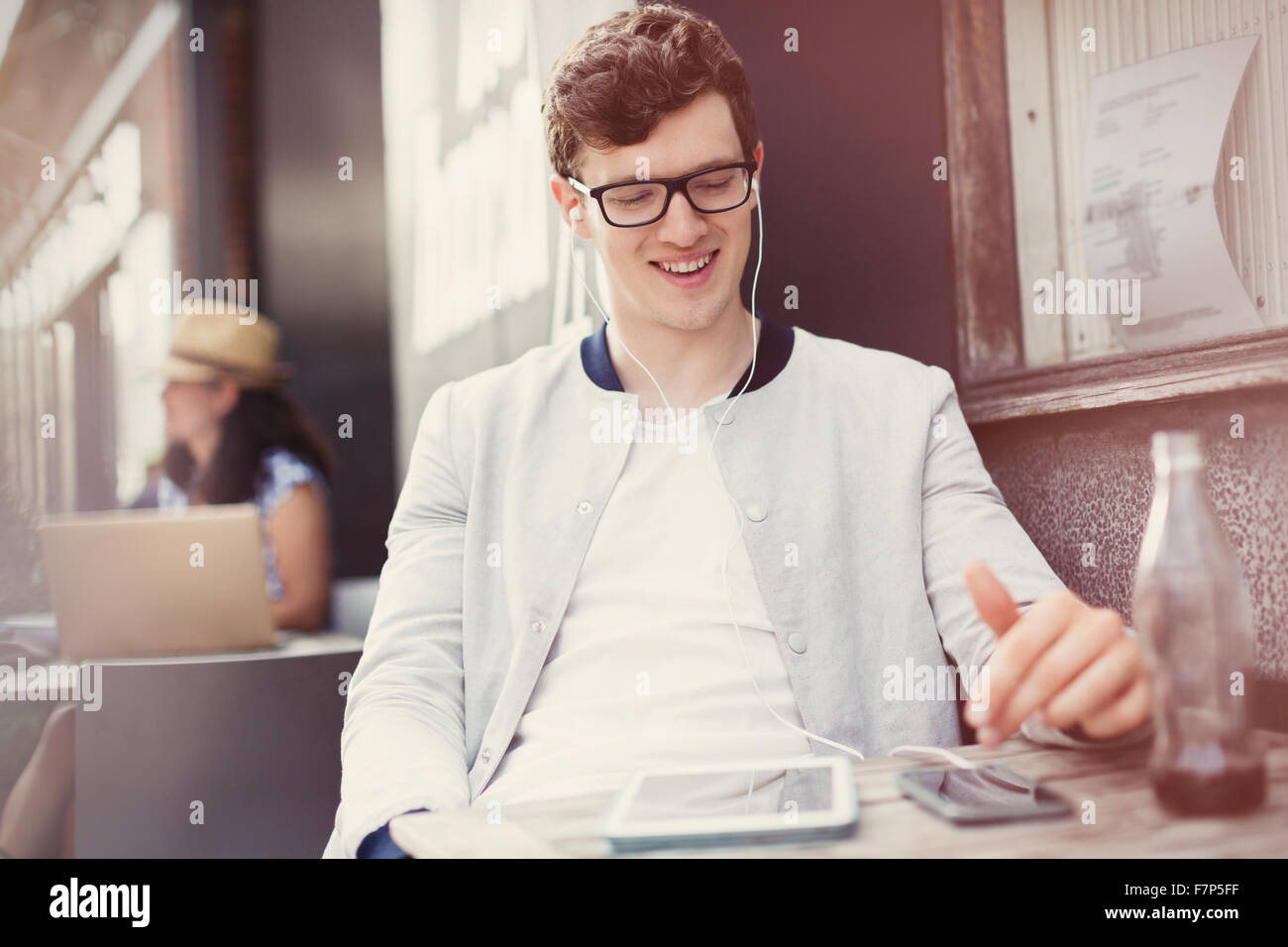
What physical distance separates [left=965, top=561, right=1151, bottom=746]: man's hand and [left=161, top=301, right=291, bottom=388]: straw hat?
2.72 metres

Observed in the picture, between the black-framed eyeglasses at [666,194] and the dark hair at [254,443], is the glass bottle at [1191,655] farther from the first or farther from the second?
the dark hair at [254,443]

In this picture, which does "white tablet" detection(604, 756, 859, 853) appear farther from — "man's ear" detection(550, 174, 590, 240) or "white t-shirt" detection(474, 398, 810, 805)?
"man's ear" detection(550, 174, 590, 240)

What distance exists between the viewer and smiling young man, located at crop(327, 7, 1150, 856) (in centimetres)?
120

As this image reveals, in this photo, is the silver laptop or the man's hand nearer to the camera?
the man's hand

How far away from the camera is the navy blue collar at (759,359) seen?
142 centimetres

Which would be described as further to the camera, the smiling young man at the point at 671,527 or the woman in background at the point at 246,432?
the woman in background at the point at 246,432

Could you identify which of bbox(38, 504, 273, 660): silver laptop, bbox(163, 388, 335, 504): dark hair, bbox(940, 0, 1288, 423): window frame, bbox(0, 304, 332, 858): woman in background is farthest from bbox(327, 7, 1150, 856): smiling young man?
bbox(163, 388, 335, 504): dark hair

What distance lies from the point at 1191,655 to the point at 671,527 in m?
0.70

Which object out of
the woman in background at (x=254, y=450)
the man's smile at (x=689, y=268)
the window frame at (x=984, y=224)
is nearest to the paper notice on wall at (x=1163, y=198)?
the window frame at (x=984, y=224)

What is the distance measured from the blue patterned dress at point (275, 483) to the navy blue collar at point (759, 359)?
1.49 meters

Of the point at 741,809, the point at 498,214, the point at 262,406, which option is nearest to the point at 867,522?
the point at 741,809

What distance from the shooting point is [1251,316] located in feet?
4.04

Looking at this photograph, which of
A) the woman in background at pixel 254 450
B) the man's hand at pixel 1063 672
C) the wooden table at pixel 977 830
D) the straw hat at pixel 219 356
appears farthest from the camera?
the straw hat at pixel 219 356

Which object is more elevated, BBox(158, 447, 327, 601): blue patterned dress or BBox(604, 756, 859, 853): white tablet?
BBox(158, 447, 327, 601): blue patterned dress
